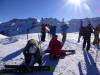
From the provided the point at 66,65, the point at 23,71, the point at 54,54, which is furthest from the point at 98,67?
the point at 23,71

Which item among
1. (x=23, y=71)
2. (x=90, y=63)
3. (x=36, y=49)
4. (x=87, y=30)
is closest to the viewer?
(x=23, y=71)

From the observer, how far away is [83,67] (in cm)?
1335

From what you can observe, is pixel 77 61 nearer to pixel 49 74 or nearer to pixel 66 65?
pixel 66 65

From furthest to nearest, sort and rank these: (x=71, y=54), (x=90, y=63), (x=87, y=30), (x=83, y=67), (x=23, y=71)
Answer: (x=87, y=30) → (x=71, y=54) → (x=90, y=63) → (x=83, y=67) → (x=23, y=71)

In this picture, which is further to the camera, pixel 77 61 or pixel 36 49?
pixel 77 61

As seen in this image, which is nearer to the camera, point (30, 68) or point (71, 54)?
point (30, 68)

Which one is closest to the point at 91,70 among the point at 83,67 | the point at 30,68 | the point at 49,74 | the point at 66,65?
the point at 83,67

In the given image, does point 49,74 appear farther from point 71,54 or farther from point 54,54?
point 71,54

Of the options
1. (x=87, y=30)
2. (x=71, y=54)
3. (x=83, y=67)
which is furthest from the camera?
(x=87, y=30)

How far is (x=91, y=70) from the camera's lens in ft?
41.5

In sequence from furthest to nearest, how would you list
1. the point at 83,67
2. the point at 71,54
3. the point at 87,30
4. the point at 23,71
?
the point at 87,30 < the point at 71,54 < the point at 83,67 < the point at 23,71

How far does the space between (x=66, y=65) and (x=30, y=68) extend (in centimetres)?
295

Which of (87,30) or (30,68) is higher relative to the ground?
(87,30)

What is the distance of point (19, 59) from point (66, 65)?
318 centimetres
